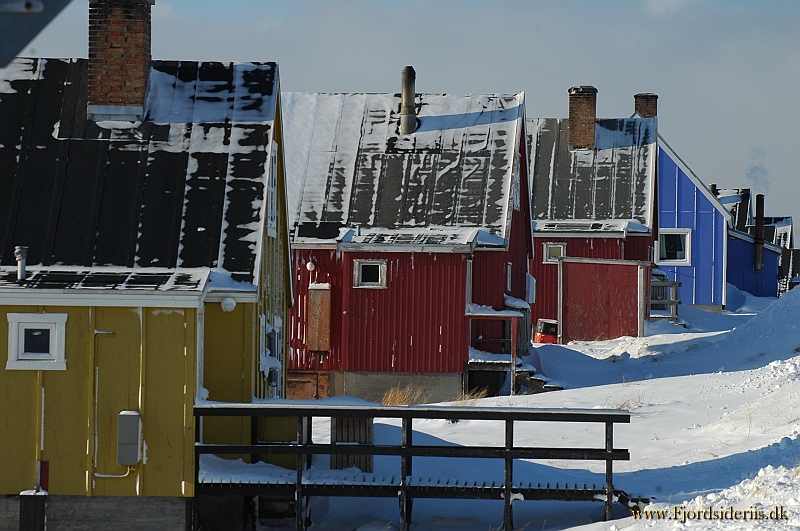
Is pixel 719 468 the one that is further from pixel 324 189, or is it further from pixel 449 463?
pixel 324 189

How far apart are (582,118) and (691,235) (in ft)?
30.3

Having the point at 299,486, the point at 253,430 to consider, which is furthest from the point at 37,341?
the point at 299,486

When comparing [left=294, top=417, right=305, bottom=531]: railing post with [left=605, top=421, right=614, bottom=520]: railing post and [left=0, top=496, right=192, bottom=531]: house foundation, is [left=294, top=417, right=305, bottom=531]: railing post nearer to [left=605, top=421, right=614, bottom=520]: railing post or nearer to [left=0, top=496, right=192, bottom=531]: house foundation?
[left=0, top=496, right=192, bottom=531]: house foundation

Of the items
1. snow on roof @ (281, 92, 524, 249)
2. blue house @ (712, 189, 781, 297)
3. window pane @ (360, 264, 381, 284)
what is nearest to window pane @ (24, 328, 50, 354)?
window pane @ (360, 264, 381, 284)

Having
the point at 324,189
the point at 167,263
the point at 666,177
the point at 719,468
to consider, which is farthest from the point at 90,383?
the point at 666,177

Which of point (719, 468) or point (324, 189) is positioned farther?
point (324, 189)

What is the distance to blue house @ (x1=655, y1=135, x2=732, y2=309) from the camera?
40344 mm

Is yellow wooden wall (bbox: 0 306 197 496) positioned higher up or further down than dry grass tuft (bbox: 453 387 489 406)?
higher up

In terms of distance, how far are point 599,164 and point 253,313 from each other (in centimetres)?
2372

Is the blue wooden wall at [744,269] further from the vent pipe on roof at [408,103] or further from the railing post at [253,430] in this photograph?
the railing post at [253,430]

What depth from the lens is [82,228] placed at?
12.2m

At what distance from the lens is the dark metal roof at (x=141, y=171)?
12.0 meters

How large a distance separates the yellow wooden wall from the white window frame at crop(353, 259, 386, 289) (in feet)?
38.9

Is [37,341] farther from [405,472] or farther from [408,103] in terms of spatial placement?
[408,103]
